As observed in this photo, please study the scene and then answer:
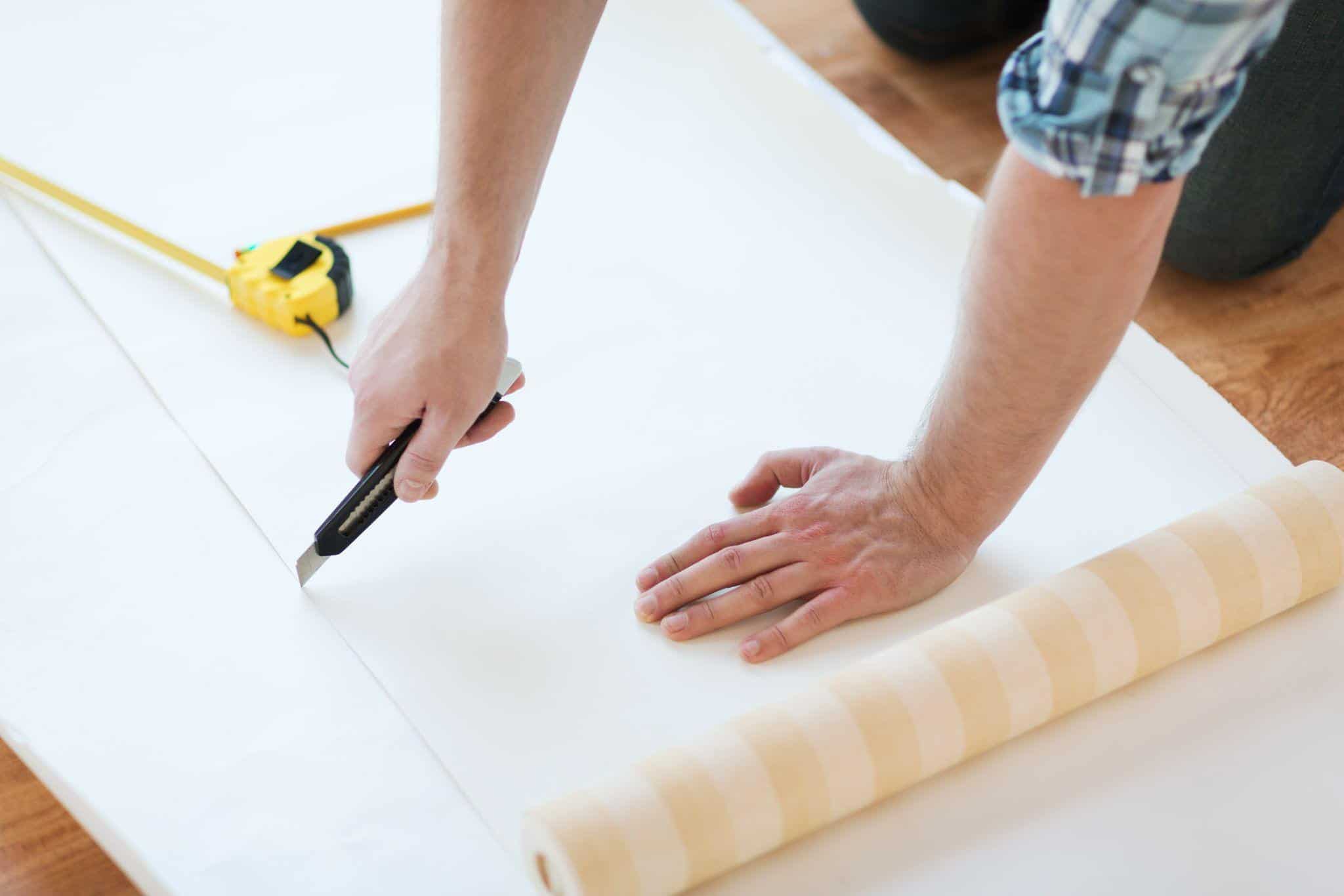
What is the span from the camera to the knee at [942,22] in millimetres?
1980

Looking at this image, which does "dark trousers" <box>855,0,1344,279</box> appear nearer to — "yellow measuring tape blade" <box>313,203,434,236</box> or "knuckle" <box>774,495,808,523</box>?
"knuckle" <box>774,495,808,523</box>

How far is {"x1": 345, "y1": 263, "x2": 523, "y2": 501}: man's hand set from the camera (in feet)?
3.60

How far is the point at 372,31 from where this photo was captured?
1890mm

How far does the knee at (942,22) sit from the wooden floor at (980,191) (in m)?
0.03

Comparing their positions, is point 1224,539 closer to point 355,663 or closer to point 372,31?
point 355,663

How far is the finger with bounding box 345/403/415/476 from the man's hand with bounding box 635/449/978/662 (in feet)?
0.82

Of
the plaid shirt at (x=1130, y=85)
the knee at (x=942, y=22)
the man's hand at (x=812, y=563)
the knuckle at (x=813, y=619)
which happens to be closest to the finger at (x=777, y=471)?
the man's hand at (x=812, y=563)


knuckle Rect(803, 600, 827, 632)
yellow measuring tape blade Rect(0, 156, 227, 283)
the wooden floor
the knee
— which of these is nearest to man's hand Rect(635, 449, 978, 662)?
knuckle Rect(803, 600, 827, 632)

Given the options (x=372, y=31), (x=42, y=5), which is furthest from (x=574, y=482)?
(x=42, y=5)

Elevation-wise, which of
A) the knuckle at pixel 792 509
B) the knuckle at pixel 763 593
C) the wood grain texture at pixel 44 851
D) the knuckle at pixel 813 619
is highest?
the wood grain texture at pixel 44 851

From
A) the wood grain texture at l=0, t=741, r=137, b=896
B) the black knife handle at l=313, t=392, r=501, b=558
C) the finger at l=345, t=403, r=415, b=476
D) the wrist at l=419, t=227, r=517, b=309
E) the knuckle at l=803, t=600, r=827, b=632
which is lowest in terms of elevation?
the knuckle at l=803, t=600, r=827, b=632

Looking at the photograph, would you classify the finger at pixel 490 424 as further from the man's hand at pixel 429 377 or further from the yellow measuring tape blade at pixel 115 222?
the yellow measuring tape blade at pixel 115 222

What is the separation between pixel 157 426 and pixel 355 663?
364mm

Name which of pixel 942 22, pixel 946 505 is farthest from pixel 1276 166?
pixel 946 505
